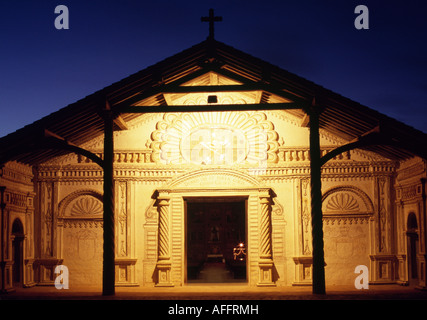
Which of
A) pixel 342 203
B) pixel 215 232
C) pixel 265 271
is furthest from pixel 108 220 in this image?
pixel 215 232

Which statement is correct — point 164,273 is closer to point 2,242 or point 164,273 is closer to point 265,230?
point 265,230

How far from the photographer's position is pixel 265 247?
1648 centimetres

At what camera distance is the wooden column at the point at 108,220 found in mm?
12727

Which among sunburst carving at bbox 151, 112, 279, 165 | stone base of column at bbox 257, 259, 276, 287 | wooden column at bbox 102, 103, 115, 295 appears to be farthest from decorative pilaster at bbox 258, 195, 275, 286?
wooden column at bbox 102, 103, 115, 295

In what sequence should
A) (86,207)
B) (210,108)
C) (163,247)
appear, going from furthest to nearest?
(86,207) < (163,247) < (210,108)

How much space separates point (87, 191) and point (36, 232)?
6.17ft

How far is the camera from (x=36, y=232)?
16.9 metres

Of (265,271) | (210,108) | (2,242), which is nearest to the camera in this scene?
(210,108)

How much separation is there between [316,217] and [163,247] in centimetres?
540

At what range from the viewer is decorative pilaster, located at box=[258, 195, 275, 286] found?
16.4 meters

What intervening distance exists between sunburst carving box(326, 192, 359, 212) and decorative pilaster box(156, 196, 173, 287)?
4.69m
